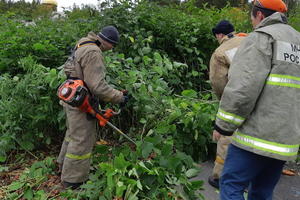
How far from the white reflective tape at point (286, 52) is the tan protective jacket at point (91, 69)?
1.84 metres

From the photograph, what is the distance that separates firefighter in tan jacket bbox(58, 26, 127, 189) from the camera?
3285 millimetres

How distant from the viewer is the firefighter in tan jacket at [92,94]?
3.29m

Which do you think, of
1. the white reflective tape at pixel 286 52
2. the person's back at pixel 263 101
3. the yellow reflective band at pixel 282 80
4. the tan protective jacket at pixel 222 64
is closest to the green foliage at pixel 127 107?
the tan protective jacket at pixel 222 64

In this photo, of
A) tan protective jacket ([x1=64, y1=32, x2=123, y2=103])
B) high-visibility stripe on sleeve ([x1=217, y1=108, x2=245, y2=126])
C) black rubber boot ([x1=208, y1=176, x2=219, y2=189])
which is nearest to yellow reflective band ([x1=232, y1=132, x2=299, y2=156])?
high-visibility stripe on sleeve ([x1=217, y1=108, x2=245, y2=126])

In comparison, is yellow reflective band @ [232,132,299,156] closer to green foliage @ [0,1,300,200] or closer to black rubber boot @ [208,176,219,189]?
green foliage @ [0,1,300,200]

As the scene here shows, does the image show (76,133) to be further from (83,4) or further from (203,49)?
(83,4)

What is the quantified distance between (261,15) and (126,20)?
3599 millimetres

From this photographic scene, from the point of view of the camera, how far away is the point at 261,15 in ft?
8.04

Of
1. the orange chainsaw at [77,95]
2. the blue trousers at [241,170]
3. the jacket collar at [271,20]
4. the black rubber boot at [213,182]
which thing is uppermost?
the jacket collar at [271,20]

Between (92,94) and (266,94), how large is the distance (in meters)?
1.92

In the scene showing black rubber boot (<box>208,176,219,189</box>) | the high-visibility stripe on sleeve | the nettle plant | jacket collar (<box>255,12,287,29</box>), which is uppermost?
jacket collar (<box>255,12,287,29</box>)

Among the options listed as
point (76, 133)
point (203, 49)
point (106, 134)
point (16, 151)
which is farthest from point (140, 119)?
point (203, 49)

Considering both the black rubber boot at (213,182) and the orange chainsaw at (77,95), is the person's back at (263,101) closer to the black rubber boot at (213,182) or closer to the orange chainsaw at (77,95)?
the black rubber boot at (213,182)

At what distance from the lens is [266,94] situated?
87.1 inches
